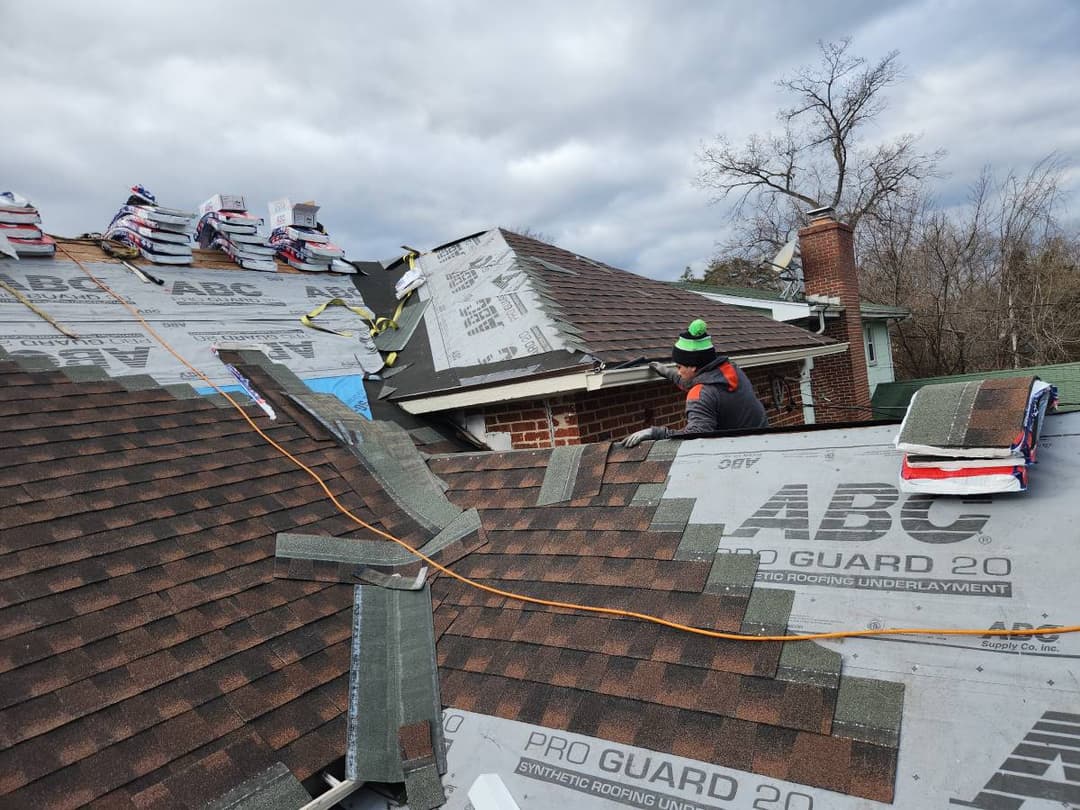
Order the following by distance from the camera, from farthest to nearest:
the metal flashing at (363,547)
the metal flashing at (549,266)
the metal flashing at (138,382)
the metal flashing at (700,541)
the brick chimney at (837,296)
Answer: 1. the brick chimney at (837,296)
2. the metal flashing at (549,266)
3. the metal flashing at (138,382)
4. the metal flashing at (363,547)
5. the metal flashing at (700,541)

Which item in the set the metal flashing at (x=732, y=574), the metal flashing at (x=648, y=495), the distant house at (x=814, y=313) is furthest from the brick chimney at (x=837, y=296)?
the metal flashing at (x=732, y=574)

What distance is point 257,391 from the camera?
526 cm

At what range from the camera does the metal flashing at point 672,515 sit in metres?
3.26

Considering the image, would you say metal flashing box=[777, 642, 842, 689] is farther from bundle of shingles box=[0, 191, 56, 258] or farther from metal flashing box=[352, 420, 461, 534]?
bundle of shingles box=[0, 191, 56, 258]

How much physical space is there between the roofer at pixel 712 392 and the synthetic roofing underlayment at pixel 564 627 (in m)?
0.86

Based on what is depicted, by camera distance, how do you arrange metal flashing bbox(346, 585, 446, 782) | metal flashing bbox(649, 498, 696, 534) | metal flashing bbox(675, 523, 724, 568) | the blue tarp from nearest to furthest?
metal flashing bbox(346, 585, 446, 782) → metal flashing bbox(675, 523, 724, 568) → metal flashing bbox(649, 498, 696, 534) → the blue tarp

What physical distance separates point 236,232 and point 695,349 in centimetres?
579

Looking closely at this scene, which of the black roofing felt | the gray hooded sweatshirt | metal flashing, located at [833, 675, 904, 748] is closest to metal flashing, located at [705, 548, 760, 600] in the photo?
metal flashing, located at [833, 675, 904, 748]

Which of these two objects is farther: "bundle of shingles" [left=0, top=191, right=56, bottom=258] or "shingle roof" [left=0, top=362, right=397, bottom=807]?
"bundle of shingles" [left=0, top=191, right=56, bottom=258]

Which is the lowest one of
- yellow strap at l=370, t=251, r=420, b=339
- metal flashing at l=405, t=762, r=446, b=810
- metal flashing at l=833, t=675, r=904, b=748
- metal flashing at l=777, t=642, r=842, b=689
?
metal flashing at l=405, t=762, r=446, b=810

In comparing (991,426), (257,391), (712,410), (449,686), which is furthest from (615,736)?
(257,391)

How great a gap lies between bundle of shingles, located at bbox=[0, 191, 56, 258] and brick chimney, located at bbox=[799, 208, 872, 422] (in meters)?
14.1

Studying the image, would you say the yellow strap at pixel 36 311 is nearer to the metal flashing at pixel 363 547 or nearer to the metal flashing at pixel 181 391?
the metal flashing at pixel 181 391

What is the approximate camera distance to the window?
1845 cm
